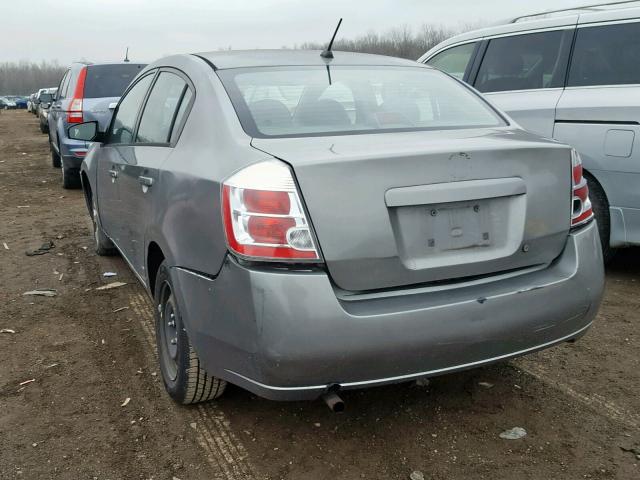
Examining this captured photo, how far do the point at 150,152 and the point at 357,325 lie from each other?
5.69 ft

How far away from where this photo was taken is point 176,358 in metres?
3.08

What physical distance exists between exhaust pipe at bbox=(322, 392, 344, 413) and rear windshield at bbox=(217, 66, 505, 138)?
1.04 metres

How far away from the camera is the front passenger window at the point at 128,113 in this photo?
4117 mm

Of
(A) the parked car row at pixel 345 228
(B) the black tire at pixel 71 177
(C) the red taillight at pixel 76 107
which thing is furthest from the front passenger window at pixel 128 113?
(B) the black tire at pixel 71 177

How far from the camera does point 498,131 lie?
2896 millimetres

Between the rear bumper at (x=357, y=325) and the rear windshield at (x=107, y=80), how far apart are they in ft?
24.4

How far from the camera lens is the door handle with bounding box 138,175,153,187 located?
128 inches

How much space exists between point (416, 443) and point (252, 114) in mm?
1574

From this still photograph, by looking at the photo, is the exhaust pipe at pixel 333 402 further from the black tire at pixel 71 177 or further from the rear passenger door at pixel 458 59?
the black tire at pixel 71 177

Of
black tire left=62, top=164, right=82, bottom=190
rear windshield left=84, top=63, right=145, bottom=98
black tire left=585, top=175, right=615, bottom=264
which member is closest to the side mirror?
black tire left=585, top=175, right=615, bottom=264

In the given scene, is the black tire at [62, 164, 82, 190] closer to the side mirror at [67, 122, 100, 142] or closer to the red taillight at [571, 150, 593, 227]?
the side mirror at [67, 122, 100, 142]

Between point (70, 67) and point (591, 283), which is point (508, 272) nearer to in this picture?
point (591, 283)

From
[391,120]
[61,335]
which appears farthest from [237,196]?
[61,335]

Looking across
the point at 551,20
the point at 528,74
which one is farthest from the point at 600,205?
the point at 551,20
